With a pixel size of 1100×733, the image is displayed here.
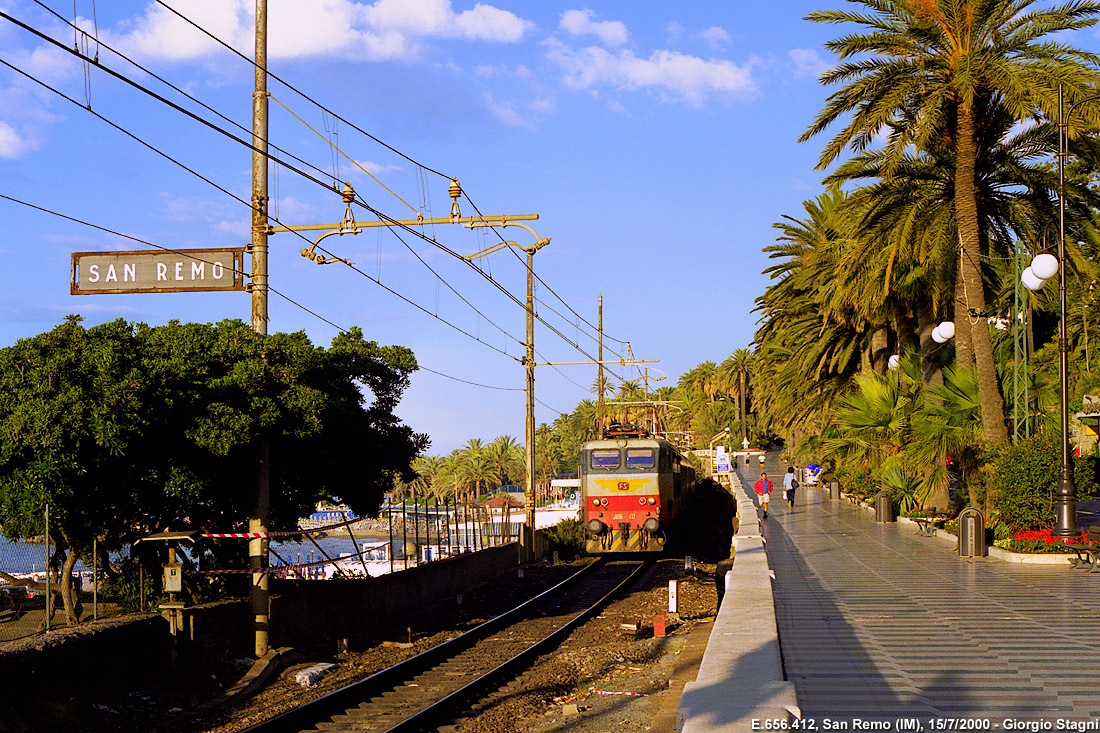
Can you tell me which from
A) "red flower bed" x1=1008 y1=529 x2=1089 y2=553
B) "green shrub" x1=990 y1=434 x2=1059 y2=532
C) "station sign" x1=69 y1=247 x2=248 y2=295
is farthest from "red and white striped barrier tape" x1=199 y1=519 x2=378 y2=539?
"green shrub" x1=990 y1=434 x2=1059 y2=532

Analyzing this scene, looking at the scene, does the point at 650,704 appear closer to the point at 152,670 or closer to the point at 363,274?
the point at 152,670

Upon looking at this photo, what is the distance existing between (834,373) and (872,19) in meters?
22.5

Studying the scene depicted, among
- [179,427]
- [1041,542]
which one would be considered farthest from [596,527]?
[179,427]

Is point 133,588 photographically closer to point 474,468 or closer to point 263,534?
point 263,534

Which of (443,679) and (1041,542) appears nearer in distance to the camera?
(443,679)

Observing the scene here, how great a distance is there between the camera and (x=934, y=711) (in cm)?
698

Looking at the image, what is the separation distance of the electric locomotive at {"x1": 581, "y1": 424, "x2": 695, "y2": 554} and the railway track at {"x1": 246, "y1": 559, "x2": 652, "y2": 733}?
8421 mm

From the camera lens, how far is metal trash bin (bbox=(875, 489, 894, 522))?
27.0 m

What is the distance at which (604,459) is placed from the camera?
30109 millimetres

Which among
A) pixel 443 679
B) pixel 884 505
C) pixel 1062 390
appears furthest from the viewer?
pixel 884 505

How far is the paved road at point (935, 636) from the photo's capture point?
730 cm

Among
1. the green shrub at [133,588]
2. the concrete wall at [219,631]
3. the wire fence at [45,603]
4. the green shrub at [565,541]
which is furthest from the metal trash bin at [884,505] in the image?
the wire fence at [45,603]

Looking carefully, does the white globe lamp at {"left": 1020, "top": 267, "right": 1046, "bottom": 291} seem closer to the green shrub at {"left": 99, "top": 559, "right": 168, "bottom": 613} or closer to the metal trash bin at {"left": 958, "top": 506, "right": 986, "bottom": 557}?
the metal trash bin at {"left": 958, "top": 506, "right": 986, "bottom": 557}

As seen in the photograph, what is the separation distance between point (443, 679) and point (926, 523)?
1459 cm
